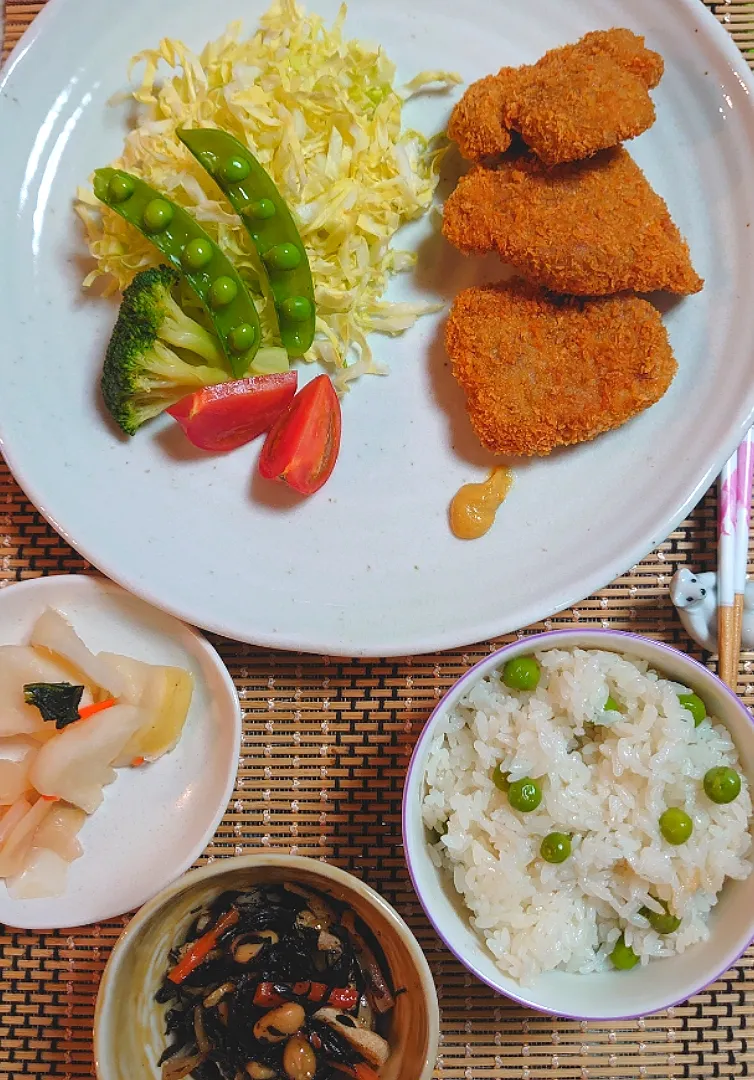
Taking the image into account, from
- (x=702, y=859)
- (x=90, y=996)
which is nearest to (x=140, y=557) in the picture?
(x=90, y=996)

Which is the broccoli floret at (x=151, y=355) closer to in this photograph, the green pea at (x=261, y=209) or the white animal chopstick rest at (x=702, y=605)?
the green pea at (x=261, y=209)

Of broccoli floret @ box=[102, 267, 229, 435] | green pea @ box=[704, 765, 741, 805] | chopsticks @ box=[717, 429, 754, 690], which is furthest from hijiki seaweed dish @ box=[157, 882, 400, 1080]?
broccoli floret @ box=[102, 267, 229, 435]

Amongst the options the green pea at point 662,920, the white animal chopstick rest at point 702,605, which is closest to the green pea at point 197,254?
the white animal chopstick rest at point 702,605

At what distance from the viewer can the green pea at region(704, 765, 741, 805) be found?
2.09 m

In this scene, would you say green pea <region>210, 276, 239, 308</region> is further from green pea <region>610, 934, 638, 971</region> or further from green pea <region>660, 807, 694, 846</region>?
green pea <region>610, 934, 638, 971</region>

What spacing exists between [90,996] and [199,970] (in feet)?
1.81

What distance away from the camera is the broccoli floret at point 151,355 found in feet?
7.72

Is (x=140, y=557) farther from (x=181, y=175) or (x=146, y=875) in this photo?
(x=181, y=175)

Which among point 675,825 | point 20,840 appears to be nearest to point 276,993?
point 20,840

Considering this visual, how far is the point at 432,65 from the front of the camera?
2.60m

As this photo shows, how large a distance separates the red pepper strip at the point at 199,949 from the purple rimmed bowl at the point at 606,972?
21.0 inches

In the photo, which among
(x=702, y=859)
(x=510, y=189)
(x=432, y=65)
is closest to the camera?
(x=702, y=859)

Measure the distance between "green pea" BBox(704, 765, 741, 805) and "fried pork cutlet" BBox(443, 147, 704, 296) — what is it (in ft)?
4.30

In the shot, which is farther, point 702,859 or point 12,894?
point 12,894
